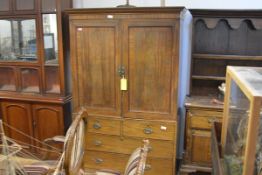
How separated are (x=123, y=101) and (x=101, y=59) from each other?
437 millimetres

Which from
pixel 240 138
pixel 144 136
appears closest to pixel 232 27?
pixel 144 136

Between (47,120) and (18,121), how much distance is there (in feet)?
1.18

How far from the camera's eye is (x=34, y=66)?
289cm

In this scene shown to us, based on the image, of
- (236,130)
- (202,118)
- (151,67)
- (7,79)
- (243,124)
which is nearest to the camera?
(243,124)

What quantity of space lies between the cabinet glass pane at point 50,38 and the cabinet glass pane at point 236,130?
76.6 inches

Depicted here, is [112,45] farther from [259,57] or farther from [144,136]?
[259,57]

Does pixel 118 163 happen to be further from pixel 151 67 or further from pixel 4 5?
pixel 4 5

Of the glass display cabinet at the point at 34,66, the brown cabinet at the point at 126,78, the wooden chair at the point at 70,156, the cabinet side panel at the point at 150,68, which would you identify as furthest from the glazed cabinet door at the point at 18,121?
the cabinet side panel at the point at 150,68

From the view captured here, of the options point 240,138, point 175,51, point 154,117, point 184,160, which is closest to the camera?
point 240,138

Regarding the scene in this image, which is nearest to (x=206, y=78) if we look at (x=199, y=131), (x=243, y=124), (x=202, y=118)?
(x=202, y=118)

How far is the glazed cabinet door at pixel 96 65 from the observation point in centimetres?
244

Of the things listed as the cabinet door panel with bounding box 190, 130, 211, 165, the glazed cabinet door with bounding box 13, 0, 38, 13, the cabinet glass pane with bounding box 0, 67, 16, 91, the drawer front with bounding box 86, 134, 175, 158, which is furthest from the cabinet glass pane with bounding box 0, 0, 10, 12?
the cabinet door panel with bounding box 190, 130, 211, 165

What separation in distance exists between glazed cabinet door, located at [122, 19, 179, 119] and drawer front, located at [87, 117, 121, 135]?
6.9 inches

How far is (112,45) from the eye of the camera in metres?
2.44
